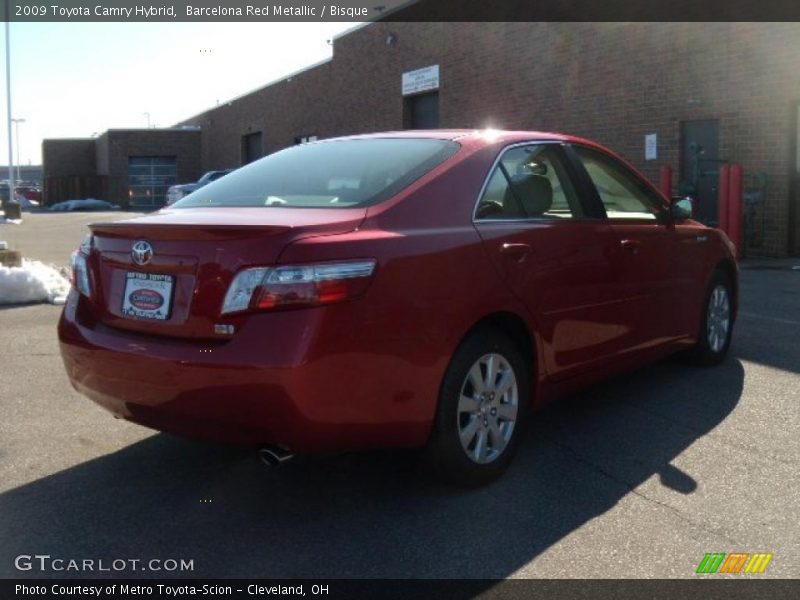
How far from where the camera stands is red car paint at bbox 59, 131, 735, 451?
3.33m

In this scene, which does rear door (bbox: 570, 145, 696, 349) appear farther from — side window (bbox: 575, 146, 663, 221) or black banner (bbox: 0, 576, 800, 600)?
black banner (bbox: 0, 576, 800, 600)

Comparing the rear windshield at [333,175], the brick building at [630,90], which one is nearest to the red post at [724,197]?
the brick building at [630,90]

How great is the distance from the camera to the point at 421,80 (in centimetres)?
2506

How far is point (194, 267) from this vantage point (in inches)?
138

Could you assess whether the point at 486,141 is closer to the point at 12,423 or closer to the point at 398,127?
the point at 12,423

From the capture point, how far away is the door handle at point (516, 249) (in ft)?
13.4

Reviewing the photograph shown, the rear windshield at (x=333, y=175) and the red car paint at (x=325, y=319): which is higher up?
the rear windshield at (x=333, y=175)

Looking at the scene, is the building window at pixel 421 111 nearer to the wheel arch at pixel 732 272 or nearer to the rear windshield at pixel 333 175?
the wheel arch at pixel 732 272

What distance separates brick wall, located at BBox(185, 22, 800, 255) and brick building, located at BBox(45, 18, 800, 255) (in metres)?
0.02

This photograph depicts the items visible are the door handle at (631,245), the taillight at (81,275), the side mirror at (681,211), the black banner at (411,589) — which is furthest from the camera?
the side mirror at (681,211)

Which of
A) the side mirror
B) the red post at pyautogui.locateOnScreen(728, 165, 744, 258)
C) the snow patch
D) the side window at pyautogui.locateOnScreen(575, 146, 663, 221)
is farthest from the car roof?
the red post at pyautogui.locateOnScreen(728, 165, 744, 258)

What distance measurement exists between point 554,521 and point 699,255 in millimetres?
2845

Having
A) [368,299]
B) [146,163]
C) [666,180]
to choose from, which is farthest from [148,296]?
[146,163]

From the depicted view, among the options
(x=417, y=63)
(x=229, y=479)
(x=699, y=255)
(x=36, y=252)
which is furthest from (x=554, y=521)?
(x=417, y=63)
